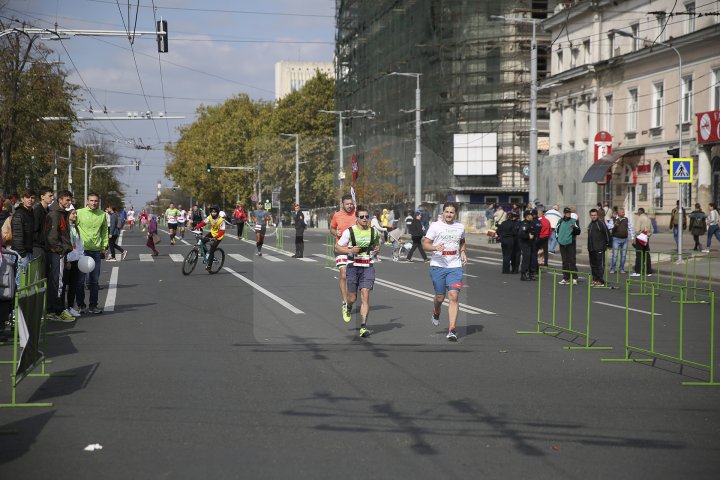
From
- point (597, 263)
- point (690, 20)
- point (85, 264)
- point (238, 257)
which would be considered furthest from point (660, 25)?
point (85, 264)

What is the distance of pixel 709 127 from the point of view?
40.0 m

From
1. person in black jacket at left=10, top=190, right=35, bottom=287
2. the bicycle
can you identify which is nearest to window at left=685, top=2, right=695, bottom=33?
the bicycle

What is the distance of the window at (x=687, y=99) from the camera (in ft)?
141

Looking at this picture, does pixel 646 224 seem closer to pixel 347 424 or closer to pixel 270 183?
pixel 347 424

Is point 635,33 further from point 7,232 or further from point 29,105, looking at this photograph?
point 7,232

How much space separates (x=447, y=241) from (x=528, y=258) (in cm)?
1162

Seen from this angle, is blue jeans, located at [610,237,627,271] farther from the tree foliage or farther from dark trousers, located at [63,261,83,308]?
the tree foliage

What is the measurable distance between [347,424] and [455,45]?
56800 mm

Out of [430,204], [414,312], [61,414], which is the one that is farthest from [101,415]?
[430,204]

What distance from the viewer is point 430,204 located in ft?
208

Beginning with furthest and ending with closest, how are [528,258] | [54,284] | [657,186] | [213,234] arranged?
[657,186]
[213,234]
[528,258]
[54,284]

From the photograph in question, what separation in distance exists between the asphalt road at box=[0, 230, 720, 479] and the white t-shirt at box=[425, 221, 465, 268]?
96 cm

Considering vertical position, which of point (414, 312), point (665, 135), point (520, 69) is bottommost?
point (414, 312)

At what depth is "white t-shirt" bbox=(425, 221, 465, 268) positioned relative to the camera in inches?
481
